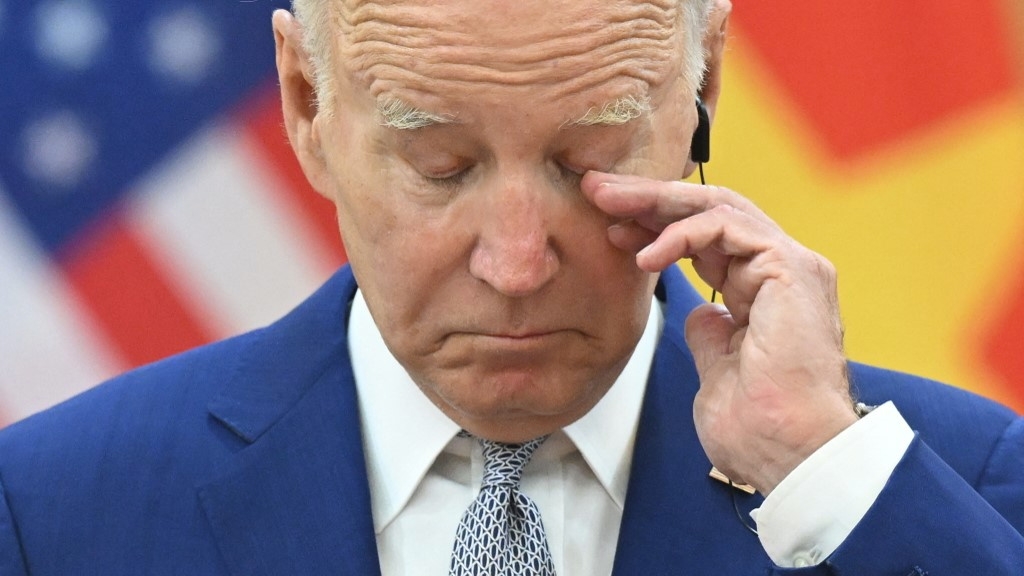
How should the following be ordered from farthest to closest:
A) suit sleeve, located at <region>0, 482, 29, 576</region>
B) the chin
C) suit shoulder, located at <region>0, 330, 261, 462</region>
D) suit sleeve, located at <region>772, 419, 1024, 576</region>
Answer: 1. suit shoulder, located at <region>0, 330, 261, 462</region>
2. suit sleeve, located at <region>0, 482, 29, 576</region>
3. the chin
4. suit sleeve, located at <region>772, 419, 1024, 576</region>

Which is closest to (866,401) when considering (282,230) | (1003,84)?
(1003,84)

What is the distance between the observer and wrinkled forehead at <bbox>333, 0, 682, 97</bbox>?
6.51 feet

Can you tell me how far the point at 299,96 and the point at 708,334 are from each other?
80 centimetres

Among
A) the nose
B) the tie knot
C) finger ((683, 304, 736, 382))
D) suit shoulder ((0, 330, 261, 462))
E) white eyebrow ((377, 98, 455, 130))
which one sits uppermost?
white eyebrow ((377, 98, 455, 130))

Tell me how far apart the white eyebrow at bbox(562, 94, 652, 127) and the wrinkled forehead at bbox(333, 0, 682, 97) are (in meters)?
0.02

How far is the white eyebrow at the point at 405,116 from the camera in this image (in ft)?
6.63

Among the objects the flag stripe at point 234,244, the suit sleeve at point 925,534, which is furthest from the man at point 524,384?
the flag stripe at point 234,244

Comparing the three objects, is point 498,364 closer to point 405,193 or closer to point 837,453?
point 405,193

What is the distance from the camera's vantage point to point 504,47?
1983mm

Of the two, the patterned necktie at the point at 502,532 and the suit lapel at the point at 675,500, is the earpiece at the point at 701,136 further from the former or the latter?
the patterned necktie at the point at 502,532

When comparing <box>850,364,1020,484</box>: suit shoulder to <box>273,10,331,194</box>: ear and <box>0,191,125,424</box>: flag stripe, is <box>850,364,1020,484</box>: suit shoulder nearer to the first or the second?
<box>273,10,331,194</box>: ear

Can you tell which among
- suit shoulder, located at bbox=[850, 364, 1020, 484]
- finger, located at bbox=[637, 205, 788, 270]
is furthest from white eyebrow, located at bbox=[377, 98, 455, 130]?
suit shoulder, located at bbox=[850, 364, 1020, 484]

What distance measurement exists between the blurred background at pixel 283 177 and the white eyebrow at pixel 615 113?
1.55m

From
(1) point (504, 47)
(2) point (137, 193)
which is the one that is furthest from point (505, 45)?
(2) point (137, 193)
